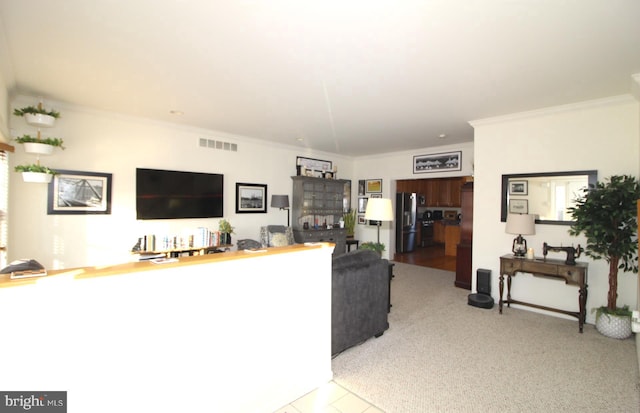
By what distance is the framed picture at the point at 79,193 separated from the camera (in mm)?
3861

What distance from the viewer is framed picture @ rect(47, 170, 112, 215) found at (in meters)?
3.86

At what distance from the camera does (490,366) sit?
103 inches

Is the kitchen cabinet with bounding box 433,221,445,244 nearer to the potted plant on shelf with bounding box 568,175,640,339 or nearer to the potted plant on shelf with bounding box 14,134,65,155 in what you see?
the potted plant on shelf with bounding box 568,175,640,339

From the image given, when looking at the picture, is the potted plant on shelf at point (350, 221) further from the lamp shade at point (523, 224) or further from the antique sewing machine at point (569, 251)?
the antique sewing machine at point (569, 251)

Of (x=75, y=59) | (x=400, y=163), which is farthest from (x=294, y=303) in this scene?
(x=400, y=163)

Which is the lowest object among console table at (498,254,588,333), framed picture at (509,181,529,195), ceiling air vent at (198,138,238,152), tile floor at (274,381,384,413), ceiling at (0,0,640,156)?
tile floor at (274,381,384,413)

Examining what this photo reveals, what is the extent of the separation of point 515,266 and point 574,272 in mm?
584

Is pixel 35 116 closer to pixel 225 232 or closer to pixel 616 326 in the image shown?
pixel 225 232

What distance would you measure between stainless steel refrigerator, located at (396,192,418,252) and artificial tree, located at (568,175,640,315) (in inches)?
190

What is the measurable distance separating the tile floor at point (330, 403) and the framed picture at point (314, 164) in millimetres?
5065

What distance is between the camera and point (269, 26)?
2.14 metres

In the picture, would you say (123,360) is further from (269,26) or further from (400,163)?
(400,163)

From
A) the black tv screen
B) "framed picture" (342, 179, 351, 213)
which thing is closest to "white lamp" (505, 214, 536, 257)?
"framed picture" (342, 179, 351, 213)

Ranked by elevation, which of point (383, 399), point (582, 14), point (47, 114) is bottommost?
point (383, 399)
